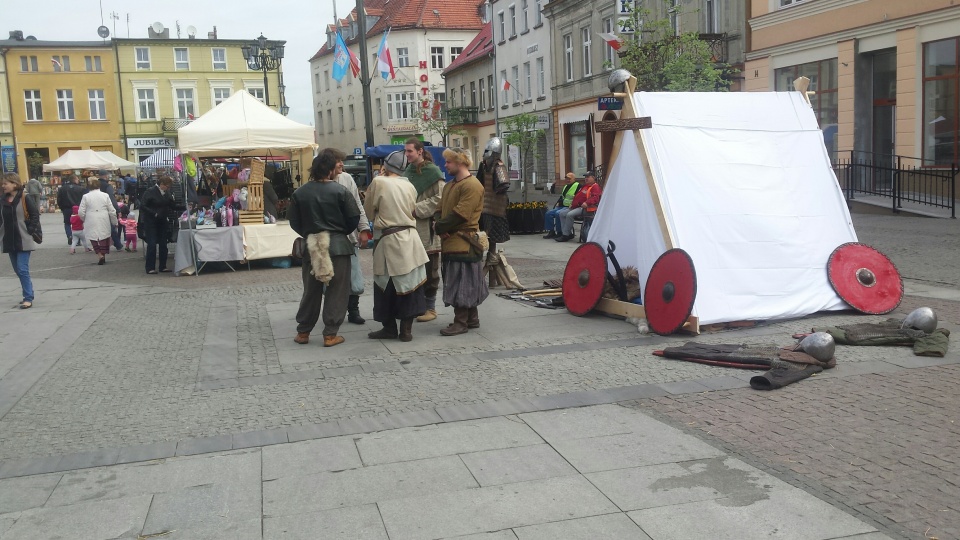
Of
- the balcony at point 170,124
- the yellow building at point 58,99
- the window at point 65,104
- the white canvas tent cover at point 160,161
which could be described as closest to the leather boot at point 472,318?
the white canvas tent cover at point 160,161

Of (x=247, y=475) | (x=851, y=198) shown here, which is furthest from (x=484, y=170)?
(x=851, y=198)

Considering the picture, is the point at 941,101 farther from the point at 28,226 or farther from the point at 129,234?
the point at 129,234

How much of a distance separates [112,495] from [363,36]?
15193 mm

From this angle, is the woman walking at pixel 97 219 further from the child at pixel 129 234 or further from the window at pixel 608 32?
the window at pixel 608 32

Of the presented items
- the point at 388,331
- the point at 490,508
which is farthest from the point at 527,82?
the point at 490,508

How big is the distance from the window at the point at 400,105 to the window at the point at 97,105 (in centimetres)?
1857

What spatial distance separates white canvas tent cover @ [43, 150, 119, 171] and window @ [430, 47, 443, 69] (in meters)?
32.8

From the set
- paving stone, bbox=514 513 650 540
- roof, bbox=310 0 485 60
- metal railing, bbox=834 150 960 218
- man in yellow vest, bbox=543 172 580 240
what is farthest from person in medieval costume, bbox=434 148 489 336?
roof, bbox=310 0 485 60

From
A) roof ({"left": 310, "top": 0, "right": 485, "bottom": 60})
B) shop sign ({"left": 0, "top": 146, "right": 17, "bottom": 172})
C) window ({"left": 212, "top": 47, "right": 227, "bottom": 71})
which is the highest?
roof ({"left": 310, "top": 0, "right": 485, "bottom": 60})

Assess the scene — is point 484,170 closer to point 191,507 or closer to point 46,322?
point 46,322

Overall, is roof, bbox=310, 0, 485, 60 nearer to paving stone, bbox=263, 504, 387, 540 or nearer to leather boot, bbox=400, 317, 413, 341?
leather boot, bbox=400, 317, 413, 341

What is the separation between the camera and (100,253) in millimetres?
16875

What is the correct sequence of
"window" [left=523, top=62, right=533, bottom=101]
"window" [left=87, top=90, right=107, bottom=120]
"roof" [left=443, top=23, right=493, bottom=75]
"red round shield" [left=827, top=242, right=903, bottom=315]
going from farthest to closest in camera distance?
"window" [left=87, top=90, right=107, bottom=120] → "roof" [left=443, top=23, right=493, bottom=75] → "window" [left=523, top=62, right=533, bottom=101] → "red round shield" [left=827, top=242, right=903, bottom=315]

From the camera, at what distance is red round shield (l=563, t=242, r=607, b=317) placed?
8797 millimetres
